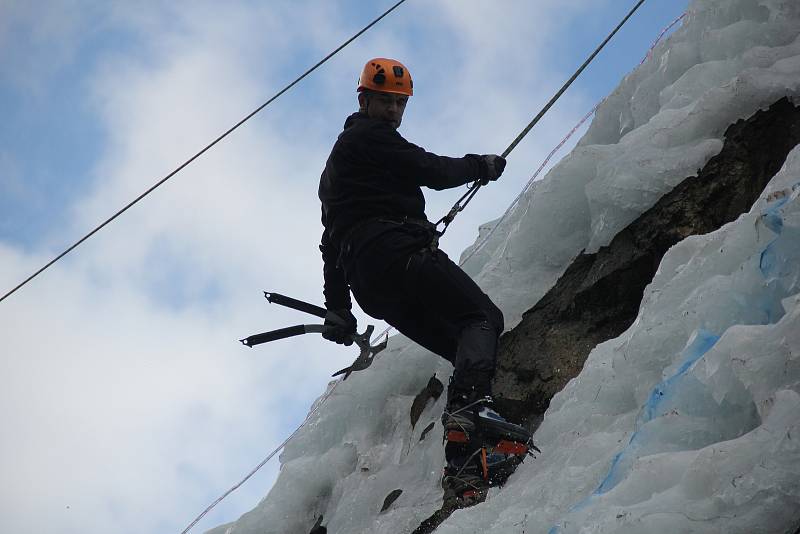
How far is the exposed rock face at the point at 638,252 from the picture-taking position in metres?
4.52

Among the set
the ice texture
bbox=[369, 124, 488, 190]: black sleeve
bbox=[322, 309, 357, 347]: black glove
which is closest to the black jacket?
bbox=[369, 124, 488, 190]: black sleeve

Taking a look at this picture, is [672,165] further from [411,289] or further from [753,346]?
[753,346]

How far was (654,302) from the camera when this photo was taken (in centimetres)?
362

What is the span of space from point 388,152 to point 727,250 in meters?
1.60

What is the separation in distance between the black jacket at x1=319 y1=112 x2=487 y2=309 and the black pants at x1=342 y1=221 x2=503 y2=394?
0.10m

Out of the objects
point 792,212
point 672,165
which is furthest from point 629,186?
point 792,212

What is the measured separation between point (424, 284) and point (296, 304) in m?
1.02

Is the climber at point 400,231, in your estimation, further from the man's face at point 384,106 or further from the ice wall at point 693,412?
the ice wall at point 693,412

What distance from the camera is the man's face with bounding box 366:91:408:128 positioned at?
14.9 ft

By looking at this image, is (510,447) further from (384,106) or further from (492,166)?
(384,106)

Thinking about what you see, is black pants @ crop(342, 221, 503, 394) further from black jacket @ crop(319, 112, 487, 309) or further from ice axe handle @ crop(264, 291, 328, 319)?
ice axe handle @ crop(264, 291, 328, 319)

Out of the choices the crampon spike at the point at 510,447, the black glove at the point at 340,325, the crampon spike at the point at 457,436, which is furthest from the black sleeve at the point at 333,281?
the crampon spike at the point at 510,447

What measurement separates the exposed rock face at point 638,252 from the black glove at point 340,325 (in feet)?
2.58

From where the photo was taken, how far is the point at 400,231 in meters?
4.34
